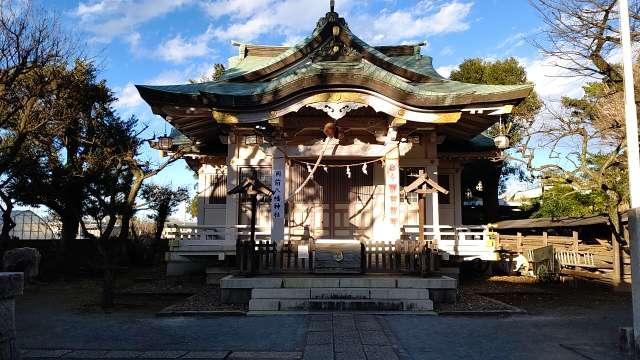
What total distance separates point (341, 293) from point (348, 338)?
307cm

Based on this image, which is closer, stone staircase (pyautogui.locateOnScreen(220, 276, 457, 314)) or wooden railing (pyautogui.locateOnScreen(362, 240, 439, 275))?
stone staircase (pyautogui.locateOnScreen(220, 276, 457, 314))

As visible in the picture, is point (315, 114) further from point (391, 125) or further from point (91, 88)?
point (91, 88)

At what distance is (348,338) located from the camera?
8.13 metres

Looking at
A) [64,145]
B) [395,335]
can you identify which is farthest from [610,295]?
[64,145]

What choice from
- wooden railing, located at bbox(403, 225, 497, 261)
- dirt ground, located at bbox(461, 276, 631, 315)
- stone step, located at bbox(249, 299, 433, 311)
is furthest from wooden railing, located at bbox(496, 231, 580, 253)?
stone step, located at bbox(249, 299, 433, 311)

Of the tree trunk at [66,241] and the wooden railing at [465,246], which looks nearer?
the wooden railing at [465,246]

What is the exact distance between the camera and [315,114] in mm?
15680

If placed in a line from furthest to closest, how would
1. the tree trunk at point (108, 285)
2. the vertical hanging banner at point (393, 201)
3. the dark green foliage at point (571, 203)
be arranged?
the dark green foliage at point (571, 203) → the vertical hanging banner at point (393, 201) → the tree trunk at point (108, 285)

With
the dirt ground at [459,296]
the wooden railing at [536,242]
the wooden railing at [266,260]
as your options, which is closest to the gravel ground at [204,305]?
the dirt ground at [459,296]

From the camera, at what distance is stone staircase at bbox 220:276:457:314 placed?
10789 millimetres

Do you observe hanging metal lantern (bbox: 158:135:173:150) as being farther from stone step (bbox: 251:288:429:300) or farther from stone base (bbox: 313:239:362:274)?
stone step (bbox: 251:288:429:300)

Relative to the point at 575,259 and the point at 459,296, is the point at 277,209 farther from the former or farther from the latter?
the point at 575,259

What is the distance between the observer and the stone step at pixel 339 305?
422 inches

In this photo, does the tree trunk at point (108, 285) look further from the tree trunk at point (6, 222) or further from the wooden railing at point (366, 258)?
the tree trunk at point (6, 222)
